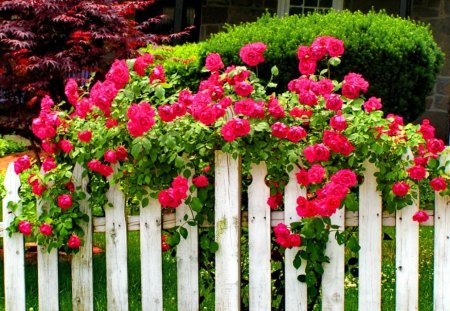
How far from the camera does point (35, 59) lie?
550 cm

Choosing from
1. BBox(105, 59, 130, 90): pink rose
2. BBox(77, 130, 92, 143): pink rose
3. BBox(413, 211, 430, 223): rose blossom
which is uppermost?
BBox(105, 59, 130, 90): pink rose

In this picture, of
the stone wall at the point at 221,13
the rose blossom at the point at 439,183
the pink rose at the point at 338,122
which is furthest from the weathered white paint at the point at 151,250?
the stone wall at the point at 221,13

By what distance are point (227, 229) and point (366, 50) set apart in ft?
10.2

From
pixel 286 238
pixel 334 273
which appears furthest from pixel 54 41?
pixel 334 273

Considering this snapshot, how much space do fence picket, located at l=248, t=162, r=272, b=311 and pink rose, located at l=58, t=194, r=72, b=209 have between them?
0.80 meters

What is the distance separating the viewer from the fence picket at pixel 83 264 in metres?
4.03

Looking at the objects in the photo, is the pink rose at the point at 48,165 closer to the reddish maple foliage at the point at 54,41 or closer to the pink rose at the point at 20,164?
the pink rose at the point at 20,164

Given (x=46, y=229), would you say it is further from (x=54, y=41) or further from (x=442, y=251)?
(x=54, y=41)

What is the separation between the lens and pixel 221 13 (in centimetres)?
1188

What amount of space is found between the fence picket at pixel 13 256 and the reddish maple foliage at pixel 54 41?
4.99 feet

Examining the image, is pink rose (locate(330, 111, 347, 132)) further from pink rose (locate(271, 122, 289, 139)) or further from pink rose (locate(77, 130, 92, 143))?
pink rose (locate(77, 130, 92, 143))

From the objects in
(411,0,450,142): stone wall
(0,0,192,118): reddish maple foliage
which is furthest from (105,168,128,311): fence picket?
(411,0,450,142): stone wall

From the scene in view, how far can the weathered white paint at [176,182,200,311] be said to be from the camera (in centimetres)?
396

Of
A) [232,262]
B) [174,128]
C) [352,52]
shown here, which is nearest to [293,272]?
[232,262]
